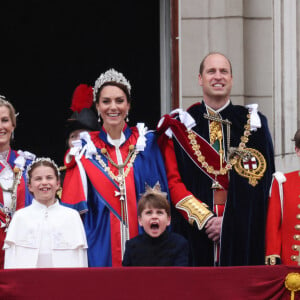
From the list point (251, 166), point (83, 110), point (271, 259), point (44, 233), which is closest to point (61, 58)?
point (83, 110)

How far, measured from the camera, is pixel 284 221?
6629mm

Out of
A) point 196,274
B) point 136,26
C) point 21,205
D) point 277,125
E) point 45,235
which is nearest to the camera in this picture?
point 196,274

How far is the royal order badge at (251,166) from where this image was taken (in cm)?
705

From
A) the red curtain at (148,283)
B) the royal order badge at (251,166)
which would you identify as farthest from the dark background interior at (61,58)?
the red curtain at (148,283)

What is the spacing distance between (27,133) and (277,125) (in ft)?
10.4

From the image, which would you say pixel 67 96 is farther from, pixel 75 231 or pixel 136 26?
pixel 75 231

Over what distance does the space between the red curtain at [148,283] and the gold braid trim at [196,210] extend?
3.34 ft

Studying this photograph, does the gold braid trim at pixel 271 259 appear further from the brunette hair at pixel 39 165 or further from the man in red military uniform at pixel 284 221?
the brunette hair at pixel 39 165

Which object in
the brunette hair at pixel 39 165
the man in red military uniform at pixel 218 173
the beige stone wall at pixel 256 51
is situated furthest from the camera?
the beige stone wall at pixel 256 51

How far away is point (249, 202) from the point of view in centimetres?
700

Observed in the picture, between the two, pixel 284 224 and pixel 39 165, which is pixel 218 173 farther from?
pixel 39 165

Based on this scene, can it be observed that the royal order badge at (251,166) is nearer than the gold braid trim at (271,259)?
No

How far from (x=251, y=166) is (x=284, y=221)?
1.83 feet

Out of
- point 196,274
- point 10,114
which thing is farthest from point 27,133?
point 196,274
